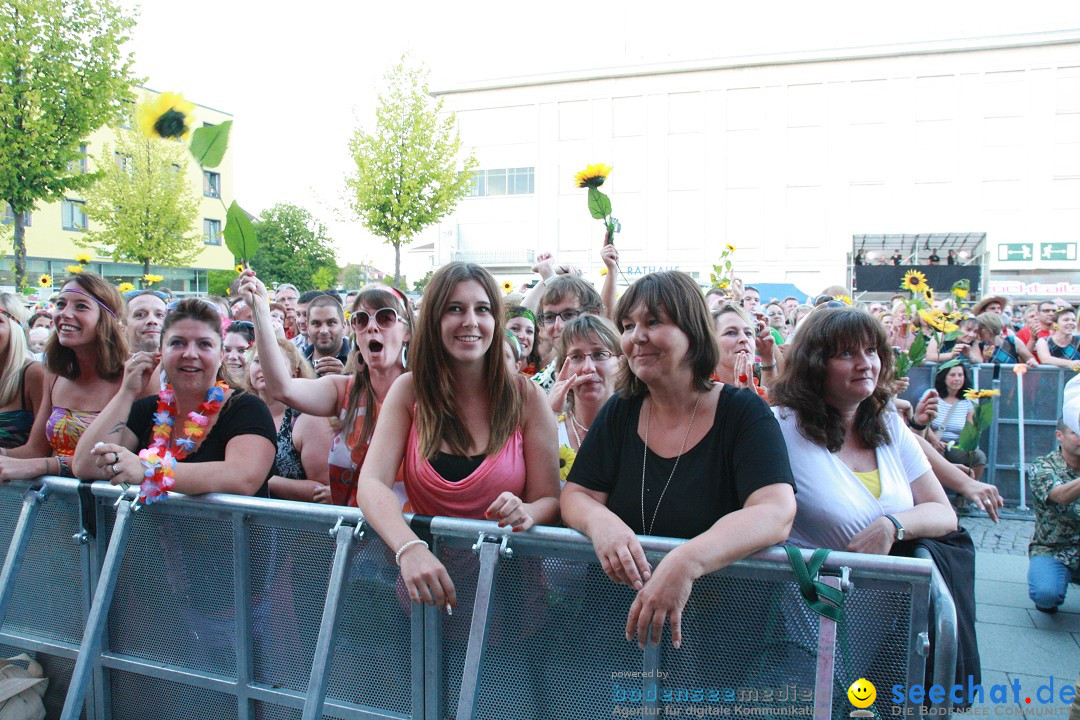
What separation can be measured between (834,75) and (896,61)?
288 cm

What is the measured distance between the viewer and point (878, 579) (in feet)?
6.04

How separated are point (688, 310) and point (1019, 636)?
3391 millimetres

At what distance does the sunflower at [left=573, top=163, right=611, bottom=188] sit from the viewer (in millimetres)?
4223

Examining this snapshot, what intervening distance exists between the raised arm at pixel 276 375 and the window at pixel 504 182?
36043 millimetres

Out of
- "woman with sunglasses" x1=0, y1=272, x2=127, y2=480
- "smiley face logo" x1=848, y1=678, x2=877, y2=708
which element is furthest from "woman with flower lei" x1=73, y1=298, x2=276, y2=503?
"smiley face logo" x1=848, y1=678, x2=877, y2=708

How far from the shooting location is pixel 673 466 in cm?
214

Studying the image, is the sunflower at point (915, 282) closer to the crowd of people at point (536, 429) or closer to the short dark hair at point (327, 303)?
the crowd of people at point (536, 429)

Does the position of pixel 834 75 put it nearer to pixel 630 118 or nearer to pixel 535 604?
pixel 630 118

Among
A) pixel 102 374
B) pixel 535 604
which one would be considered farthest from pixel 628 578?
pixel 102 374

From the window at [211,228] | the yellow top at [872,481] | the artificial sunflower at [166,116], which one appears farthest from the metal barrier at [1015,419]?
the window at [211,228]

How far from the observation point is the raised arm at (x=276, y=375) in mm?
2980

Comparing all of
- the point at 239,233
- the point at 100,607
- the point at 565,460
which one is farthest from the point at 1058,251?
the point at 100,607

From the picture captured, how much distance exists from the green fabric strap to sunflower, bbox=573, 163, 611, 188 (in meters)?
2.84

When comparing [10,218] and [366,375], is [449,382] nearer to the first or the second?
[366,375]
